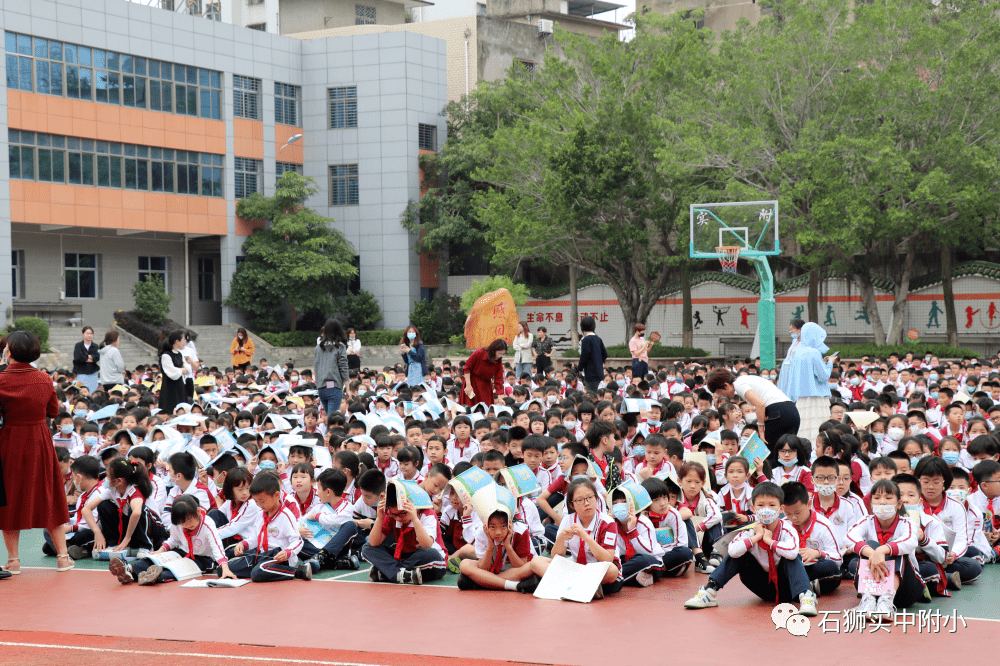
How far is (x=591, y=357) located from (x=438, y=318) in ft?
82.6

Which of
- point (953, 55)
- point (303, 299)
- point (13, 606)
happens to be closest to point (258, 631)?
point (13, 606)

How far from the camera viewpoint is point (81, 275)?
119 feet

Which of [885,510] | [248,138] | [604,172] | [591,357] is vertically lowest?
[885,510]

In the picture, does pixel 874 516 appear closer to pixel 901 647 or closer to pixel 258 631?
pixel 901 647

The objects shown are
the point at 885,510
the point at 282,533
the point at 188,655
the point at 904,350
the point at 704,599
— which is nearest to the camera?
the point at 188,655

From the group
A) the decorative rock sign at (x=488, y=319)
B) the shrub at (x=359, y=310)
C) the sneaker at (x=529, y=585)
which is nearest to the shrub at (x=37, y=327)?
the shrub at (x=359, y=310)

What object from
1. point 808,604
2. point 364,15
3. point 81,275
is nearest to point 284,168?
point 81,275

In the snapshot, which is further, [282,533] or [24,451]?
[24,451]

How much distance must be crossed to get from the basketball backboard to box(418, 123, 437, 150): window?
15.9 metres

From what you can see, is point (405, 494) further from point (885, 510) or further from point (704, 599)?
point (885, 510)

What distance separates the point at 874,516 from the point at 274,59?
35859 mm

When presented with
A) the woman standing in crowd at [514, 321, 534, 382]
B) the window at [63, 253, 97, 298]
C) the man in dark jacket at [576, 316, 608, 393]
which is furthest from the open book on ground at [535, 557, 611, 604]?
the window at [63, 253, 97, 298]

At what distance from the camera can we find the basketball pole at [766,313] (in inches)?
858

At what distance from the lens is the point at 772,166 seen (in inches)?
1014
